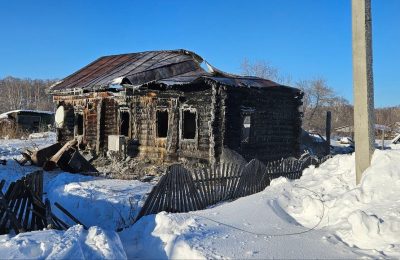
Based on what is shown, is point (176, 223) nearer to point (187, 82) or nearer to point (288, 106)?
point (187, 82)

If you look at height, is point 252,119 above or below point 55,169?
above

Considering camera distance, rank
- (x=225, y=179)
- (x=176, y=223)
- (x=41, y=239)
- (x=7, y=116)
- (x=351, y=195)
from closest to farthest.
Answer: (x=41, y=239), (x=176, y=223), (x=351, y=195), (x=225, y=179), (x=7, y=116)

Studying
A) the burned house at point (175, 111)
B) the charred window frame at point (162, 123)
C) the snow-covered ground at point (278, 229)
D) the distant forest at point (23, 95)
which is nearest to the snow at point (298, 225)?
the snow-covered ground at point (278, 229)

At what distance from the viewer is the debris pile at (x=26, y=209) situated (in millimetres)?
5625

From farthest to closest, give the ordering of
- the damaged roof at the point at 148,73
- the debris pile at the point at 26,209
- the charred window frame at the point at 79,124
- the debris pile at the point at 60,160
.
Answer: the charred window frame at the point at 79,124
the damaged roof at the point at 148,73
the debris pile at the point at 60,160
the debris pile at the point at 26,209

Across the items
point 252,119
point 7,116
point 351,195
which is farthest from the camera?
point 7,116

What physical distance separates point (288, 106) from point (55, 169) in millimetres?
10087

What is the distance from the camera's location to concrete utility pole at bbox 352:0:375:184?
6.25 metres

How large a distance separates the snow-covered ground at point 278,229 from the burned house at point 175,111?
268 inches

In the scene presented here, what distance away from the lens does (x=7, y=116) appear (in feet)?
127

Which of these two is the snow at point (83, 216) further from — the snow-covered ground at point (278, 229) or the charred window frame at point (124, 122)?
the charred window frame at point (124, 122)

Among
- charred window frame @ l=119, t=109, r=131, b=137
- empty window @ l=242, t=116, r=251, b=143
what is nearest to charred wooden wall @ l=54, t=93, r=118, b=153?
charred window frame @ l=119, t=109, r=131, b=137

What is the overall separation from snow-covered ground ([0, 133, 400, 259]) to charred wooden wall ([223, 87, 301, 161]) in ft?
22.3

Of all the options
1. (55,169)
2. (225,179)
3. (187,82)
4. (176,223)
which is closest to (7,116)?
(55,169)
